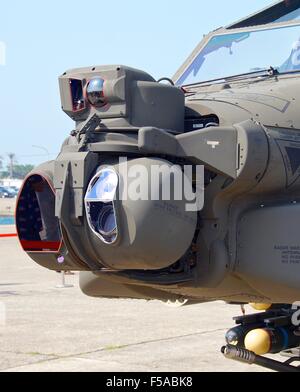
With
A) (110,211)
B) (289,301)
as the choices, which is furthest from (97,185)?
(289,301)

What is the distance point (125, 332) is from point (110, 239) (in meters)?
4.93

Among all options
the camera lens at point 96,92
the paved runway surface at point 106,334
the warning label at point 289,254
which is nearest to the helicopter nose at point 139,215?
the camera lens at point 96,92

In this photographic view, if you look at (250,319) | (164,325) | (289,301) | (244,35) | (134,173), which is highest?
(244,35)

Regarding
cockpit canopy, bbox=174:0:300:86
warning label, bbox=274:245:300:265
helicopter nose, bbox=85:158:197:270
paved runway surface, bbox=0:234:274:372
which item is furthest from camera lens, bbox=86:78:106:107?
paved runway surface, bbox=0:234:274:372

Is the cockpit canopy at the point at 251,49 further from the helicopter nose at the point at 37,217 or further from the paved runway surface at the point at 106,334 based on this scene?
the paved runway surface at the point at 106,334

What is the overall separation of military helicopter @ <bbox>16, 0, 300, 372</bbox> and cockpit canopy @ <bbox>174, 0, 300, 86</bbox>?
2.51ft

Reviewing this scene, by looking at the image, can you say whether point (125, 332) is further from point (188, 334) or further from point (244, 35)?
point (244, 35)

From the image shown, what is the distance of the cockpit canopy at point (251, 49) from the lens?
5.99 metres

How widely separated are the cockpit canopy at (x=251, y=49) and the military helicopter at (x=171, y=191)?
76 centimetres

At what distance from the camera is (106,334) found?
9.15m

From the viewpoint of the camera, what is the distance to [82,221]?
4.60m

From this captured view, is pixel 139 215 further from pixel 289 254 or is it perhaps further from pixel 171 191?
pixel 289 254

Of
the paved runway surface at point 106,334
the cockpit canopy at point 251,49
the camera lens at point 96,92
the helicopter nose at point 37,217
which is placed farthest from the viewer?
the paved runway surface at point 106,334

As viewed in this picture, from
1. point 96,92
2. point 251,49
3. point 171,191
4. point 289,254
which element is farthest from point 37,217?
point 251,49
